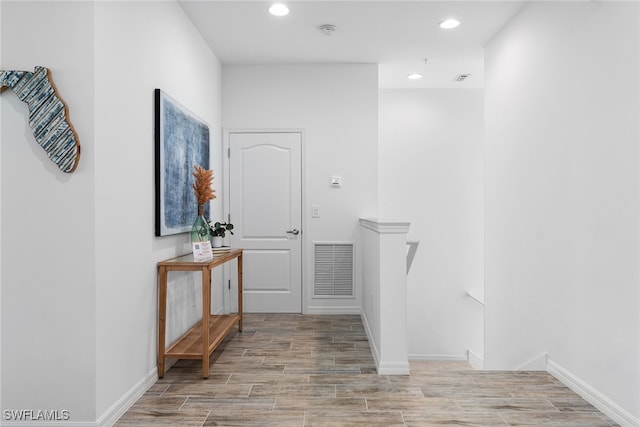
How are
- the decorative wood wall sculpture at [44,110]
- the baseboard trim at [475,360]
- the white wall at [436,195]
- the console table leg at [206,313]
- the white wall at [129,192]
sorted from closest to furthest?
the decorative wood wall sculpture at [44,110] → the white wall at [129,192] → the console table leg at [206,313] → the baseboard trim at [475,360] → the white wall at [436,195]

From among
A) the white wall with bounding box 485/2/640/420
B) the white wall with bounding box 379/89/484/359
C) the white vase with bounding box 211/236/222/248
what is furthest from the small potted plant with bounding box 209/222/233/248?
the white wall with bounding box 379/89/484/359

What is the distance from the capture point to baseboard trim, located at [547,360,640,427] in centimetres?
219

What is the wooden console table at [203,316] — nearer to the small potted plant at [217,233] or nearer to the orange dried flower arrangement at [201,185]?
the orange dried flower arrangement at [201,185]

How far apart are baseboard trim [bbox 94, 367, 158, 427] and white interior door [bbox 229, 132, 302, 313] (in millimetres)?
1941

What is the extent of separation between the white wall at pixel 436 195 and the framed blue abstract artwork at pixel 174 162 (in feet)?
8.86

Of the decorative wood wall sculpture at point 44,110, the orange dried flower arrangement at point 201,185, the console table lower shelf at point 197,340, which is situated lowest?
the console table lower shelf at point 197,340

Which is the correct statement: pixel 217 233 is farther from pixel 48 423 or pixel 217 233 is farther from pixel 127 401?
pixel 48 423

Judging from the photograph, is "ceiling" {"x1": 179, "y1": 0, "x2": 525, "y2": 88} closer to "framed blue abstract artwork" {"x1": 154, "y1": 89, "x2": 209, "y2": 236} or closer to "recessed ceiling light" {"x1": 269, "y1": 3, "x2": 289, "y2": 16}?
"recessed ceiling light" {"x1": 269, "y1": 3, "x2": 289, "y2": 16}

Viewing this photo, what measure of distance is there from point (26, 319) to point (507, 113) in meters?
3.59

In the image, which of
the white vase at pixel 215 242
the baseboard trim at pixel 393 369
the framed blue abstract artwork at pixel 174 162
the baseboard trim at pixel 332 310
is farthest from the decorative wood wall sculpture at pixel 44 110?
the baseboard trim at pixel 332 310

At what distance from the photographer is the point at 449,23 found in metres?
3.61

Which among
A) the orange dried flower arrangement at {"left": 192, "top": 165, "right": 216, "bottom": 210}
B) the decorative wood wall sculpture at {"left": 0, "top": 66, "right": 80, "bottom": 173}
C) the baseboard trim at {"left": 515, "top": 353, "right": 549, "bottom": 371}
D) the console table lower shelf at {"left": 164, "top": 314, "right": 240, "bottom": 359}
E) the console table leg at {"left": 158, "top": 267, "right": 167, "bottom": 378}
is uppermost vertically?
the decorative wood wall sculpture at {"left": 0, "top": 66, "right": 80, "bottom": 173}

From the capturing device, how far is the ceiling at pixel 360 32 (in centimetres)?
333

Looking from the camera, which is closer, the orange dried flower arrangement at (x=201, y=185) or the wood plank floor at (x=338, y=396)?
the wood plank floor at (x=338, y=396)
